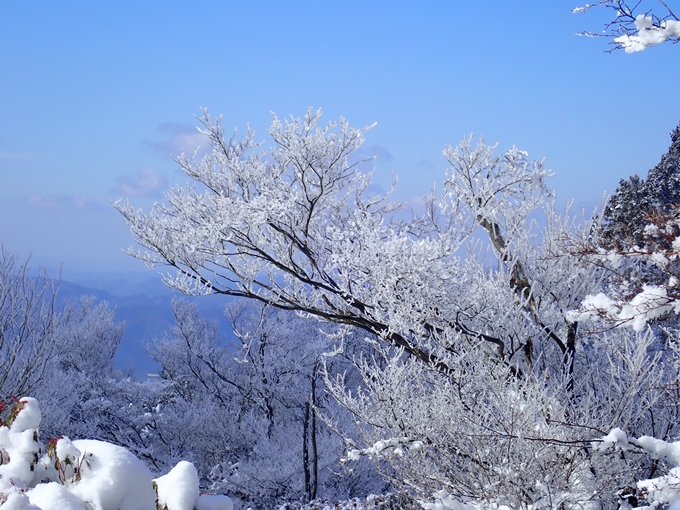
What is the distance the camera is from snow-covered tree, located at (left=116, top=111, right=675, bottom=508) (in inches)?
206

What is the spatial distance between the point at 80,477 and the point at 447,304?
194 inches

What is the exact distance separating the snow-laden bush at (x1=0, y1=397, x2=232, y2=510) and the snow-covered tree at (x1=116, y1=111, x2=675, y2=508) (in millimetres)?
2808

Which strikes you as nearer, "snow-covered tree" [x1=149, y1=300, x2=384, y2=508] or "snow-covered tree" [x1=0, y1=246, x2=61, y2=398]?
"snow-covered tree" [x1=0, y1=246, x2=61, y2=398]

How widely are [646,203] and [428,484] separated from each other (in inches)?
449

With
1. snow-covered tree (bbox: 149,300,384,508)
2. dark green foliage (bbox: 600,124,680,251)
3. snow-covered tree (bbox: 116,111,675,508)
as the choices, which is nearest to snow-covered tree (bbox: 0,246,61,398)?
snow-covered tree (bbox: 116,111,675,508)

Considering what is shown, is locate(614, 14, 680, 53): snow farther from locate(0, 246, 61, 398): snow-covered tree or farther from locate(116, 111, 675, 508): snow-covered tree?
locate(0, 246, 61, 398): snow-covered tree

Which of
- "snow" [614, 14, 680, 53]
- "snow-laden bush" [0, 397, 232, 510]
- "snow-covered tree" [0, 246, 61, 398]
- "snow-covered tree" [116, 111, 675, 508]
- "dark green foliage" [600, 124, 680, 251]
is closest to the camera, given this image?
"snow-laden bush" [0, 397, 232, 510]

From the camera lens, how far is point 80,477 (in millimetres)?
2633

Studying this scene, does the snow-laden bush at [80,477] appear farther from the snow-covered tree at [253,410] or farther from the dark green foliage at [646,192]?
the dark green foliage at [646,192]

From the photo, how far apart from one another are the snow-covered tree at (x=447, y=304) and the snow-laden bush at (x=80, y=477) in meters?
2.81

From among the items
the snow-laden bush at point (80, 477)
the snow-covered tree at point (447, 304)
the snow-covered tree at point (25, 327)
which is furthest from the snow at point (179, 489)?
the snow-covered tree at point (25, 327)

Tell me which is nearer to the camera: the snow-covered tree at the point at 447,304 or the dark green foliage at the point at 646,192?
the snow-covered tree at the point at 447,304

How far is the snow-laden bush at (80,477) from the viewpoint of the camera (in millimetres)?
2397

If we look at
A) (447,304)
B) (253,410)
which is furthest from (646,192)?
(253,410)
